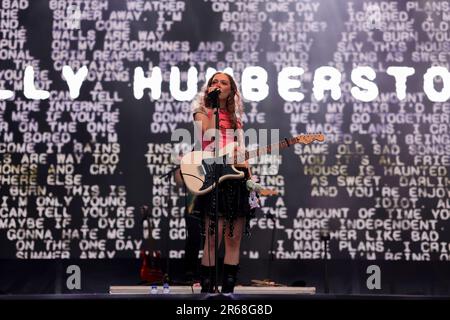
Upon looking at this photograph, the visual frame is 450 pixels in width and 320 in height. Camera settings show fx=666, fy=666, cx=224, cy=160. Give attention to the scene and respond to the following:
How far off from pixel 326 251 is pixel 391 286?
780mm

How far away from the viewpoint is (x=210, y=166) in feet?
→ 15.1

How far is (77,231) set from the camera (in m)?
6.73

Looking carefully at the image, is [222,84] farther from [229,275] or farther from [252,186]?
[229,275]

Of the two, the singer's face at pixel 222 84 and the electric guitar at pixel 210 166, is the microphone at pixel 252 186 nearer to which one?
the electric guitar at pixel 210 166

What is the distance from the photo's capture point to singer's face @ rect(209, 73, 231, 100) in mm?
4766

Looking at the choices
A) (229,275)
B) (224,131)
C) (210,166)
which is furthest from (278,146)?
(229,275)

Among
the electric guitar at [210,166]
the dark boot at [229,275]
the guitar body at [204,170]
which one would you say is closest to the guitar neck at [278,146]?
the electric guitar at [210,166]

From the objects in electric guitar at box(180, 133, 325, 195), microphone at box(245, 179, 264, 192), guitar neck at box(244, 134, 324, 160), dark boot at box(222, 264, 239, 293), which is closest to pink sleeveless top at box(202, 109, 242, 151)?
electric guitar at box(180, 133, 325, 195)

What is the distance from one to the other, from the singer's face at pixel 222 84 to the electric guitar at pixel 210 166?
0.43 m

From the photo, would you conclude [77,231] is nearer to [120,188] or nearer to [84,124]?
[120,188]

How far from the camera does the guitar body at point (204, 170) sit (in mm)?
4496

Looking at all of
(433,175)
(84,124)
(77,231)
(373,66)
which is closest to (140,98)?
(84,124)

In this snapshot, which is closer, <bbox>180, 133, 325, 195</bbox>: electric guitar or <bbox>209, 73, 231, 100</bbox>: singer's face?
<bbox>180, 133, 325, 195</bbox>: electric guitar

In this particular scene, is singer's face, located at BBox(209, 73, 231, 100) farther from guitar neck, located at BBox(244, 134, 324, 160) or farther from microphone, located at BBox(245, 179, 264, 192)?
microphone, located at BBox(245, 179, 264, 192)
